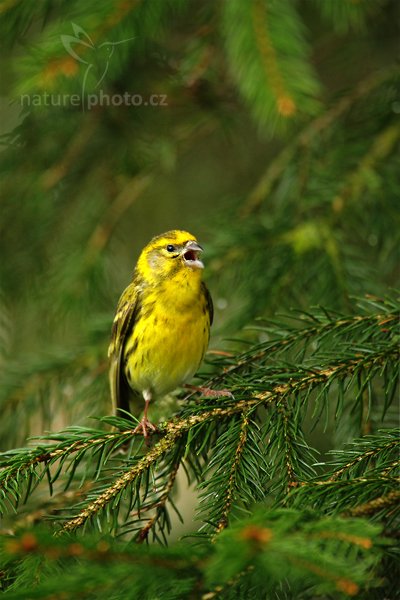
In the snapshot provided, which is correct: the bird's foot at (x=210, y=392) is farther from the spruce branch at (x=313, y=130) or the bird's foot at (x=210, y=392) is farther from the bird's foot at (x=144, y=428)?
the spruce branch at (x=313, y=130)

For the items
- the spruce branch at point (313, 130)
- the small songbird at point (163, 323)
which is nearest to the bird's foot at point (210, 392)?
the small songbird at point (163, 323)

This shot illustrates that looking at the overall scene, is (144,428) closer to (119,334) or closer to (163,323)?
(163,323)

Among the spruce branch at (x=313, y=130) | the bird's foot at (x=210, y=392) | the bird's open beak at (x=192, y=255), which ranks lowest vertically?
the bird's foot at (x=210, y=392)

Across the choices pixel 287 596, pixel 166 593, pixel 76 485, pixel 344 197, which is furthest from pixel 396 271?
pixel 166 593

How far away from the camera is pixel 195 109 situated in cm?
316

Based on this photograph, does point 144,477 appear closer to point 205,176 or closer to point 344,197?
point 344,197

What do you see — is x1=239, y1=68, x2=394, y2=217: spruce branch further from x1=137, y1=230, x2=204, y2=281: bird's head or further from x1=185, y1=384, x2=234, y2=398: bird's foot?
x1=185, y1=384, x2=234, y2=398: bird's foot

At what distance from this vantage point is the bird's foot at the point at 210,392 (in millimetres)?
1886

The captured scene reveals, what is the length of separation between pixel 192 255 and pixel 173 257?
70 millimetres

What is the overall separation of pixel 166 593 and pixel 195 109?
2382 millimetres

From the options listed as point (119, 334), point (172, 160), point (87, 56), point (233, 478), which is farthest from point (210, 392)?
point (172, 160)

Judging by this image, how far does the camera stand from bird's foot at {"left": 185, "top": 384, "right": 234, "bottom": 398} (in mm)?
1886

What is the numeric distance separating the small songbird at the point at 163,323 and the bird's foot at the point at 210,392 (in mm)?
135

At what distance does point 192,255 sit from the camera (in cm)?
269
